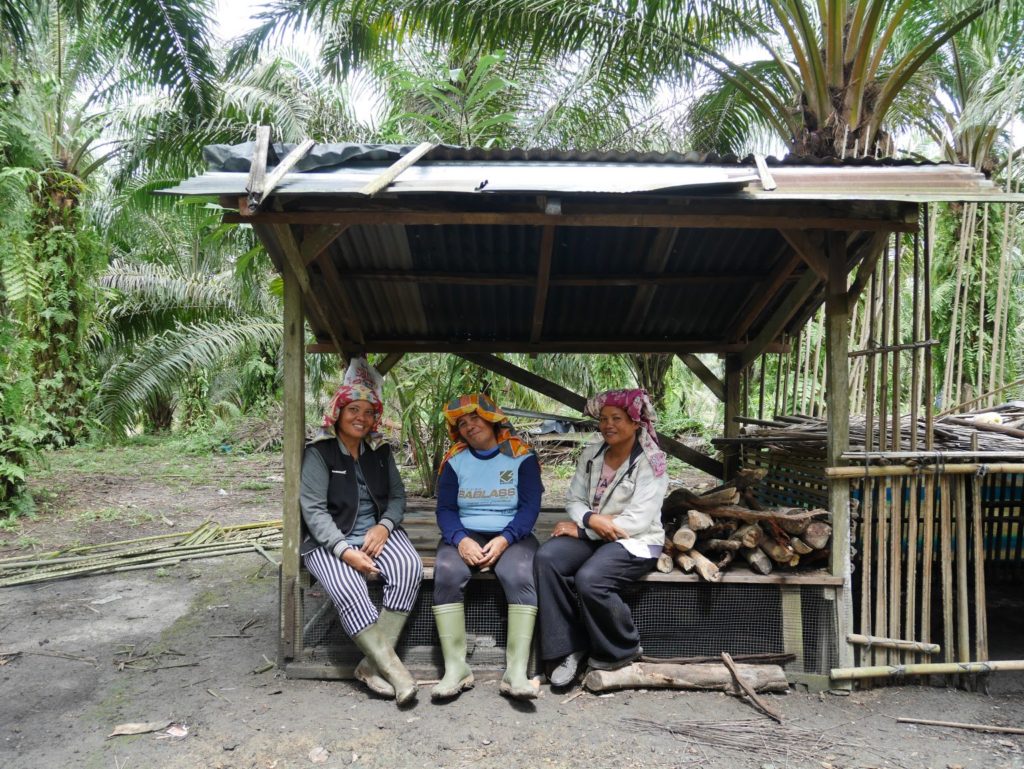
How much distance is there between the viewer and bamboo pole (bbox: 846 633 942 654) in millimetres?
3709

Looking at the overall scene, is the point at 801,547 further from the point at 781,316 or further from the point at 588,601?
the point at 781,316

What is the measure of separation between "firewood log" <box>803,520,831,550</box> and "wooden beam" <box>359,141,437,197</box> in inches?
111

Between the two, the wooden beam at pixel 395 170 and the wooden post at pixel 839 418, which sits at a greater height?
the wooden beam at pixel 395 170

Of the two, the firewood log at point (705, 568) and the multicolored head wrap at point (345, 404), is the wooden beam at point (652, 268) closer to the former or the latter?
the firewood log at point (705, 568)

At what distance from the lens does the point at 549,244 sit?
4219mm

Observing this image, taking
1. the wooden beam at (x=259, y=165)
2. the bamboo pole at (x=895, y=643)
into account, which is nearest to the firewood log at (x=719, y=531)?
the bamboo pole at (x=895, y=643)

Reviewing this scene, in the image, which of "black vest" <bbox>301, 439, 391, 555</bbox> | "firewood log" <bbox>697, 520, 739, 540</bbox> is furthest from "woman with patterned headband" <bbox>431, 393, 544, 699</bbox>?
"firewood log" <bbox>697, 520, 739, 540</bbox>

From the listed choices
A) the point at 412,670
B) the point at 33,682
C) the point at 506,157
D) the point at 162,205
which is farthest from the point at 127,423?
the point at 506,157

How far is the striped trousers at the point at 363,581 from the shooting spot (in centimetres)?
363

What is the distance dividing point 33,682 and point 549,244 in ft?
12.2

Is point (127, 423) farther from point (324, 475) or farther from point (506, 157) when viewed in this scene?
point (506, 157)

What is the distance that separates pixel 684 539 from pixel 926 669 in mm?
1369

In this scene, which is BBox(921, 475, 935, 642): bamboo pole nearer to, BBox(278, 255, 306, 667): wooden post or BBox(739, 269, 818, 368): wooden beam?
BBox(739, 269, 818, 368): wooden beam

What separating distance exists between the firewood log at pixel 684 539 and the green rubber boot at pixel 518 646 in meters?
0.88
